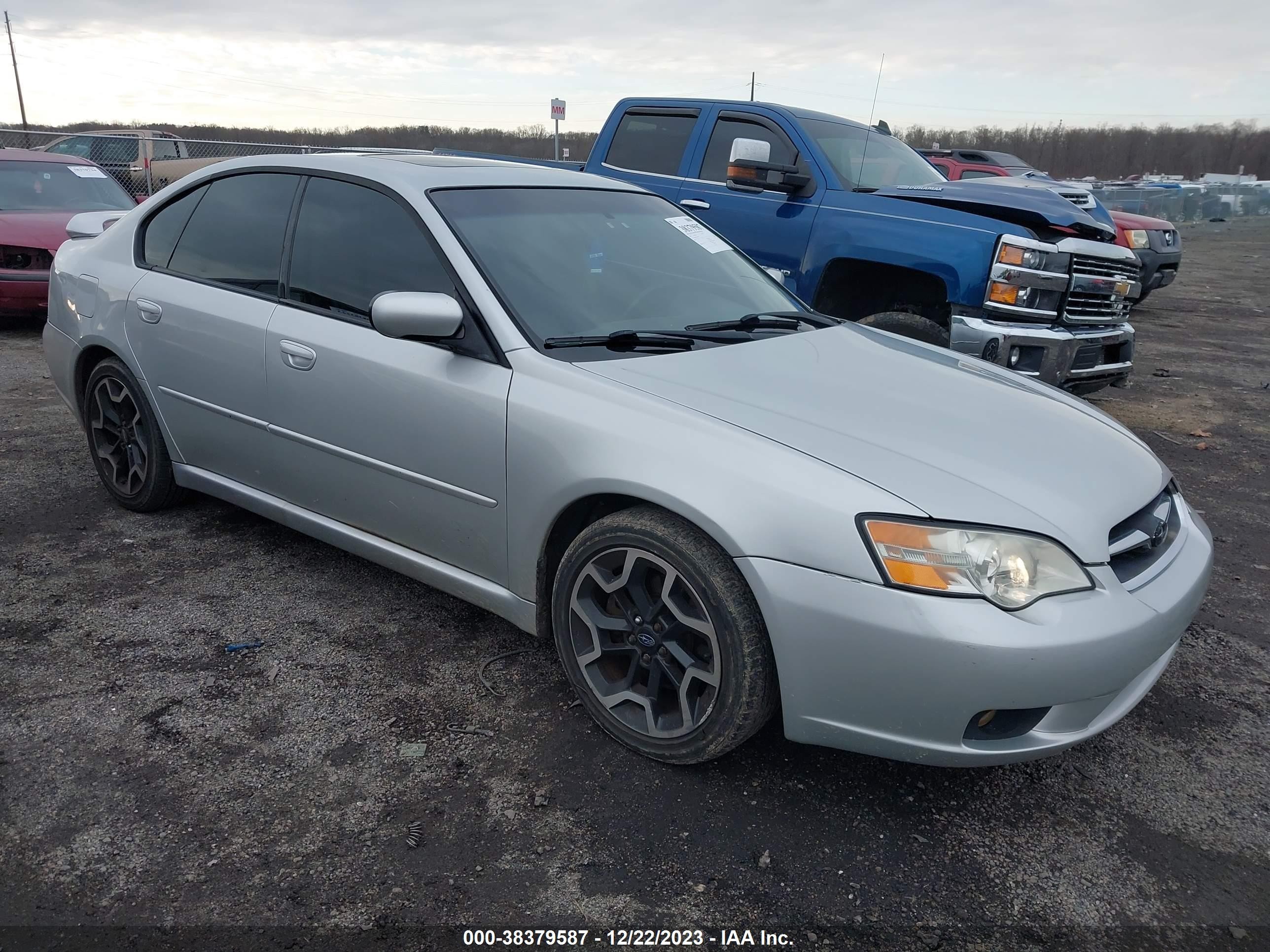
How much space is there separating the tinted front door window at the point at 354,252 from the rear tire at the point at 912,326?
2.99 meters

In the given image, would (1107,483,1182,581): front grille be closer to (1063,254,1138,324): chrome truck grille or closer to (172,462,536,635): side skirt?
(172,462,536,635): side skirt

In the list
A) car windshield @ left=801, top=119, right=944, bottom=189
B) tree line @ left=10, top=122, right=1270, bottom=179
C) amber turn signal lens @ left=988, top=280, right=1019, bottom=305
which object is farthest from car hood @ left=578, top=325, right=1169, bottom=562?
tree line @ left=10, top=122, right=1270, bottom=179

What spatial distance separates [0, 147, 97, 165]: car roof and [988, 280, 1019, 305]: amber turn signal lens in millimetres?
8978

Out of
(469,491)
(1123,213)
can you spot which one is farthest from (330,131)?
(469,491)

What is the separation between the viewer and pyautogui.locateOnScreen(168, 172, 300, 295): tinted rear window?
3.44m

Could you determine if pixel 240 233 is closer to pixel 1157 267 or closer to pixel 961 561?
pixel 961 561

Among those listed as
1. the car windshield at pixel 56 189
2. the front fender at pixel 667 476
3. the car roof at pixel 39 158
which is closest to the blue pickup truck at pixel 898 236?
the front fender at pixel 667 476

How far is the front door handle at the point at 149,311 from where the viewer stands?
12.2ft

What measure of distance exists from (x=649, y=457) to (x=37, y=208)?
870cm

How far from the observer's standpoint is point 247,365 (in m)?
3.35

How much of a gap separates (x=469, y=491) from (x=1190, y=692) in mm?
2424

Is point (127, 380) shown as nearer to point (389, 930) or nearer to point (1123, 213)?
point (389, 930)

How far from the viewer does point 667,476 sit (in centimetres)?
234

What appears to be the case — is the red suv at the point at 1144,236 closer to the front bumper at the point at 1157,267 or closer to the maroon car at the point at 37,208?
the front bumper at the point at 1157,267
